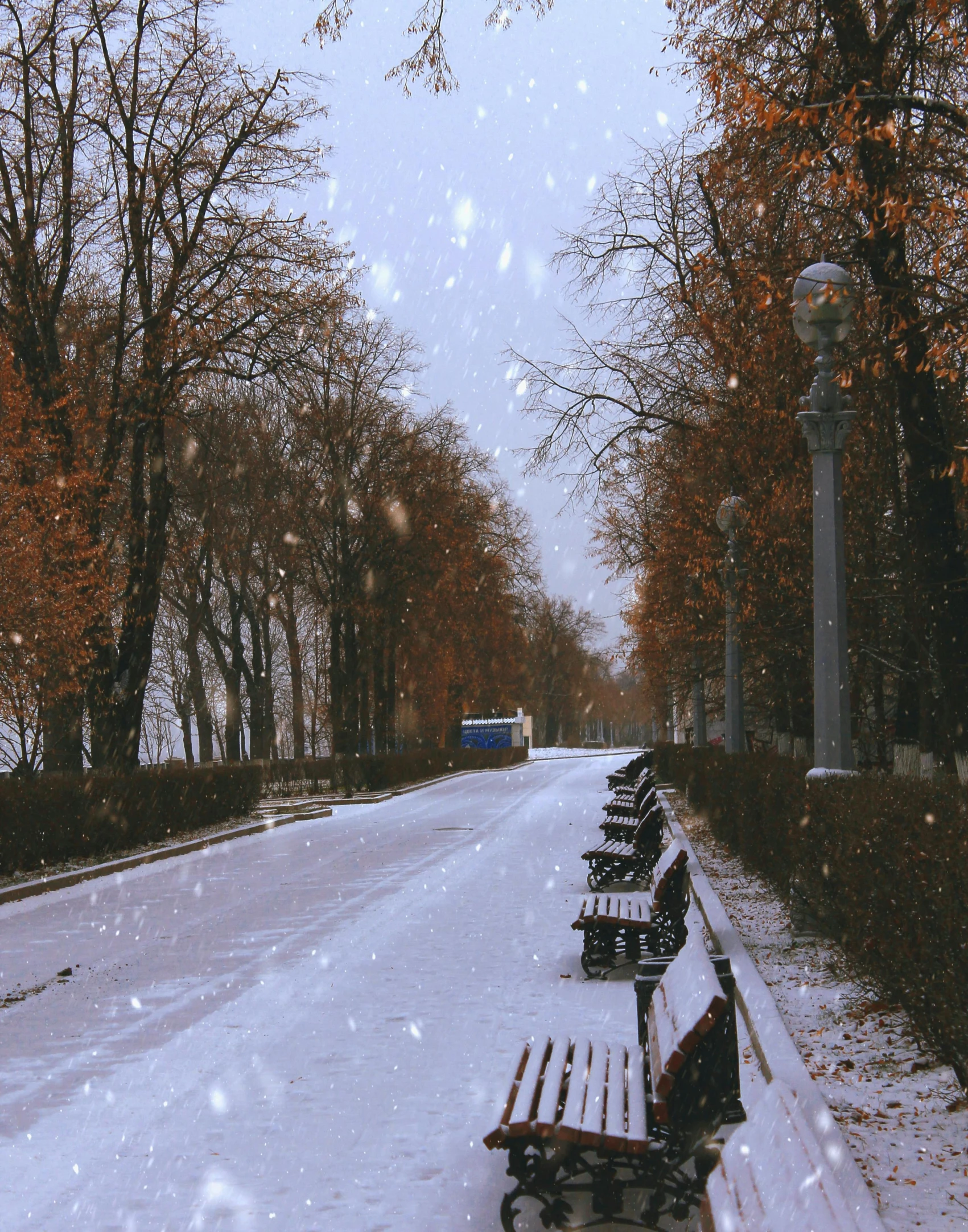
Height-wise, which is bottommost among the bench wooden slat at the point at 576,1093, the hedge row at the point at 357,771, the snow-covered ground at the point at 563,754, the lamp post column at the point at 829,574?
the snow-covered ground at the point at 563,754

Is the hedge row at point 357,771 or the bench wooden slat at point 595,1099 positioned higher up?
the bench wooden slat at point 595,1099

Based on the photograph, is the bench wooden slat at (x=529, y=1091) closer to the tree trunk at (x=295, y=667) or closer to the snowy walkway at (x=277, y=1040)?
the snowy walkway at (x=277, y=1040)

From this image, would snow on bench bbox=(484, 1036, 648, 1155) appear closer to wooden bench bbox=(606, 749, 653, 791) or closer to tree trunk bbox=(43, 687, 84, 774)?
tree trunk bbox=(43, 687, 84, 774)

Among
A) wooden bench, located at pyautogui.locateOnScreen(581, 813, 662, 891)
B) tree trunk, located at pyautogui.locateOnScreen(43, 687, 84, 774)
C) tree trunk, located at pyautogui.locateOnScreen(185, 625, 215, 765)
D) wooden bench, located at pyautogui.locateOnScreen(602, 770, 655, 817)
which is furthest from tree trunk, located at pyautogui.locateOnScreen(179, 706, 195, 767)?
wooden bench, located at pyautogui.locateOnScreen(581, 813, 662, 891)

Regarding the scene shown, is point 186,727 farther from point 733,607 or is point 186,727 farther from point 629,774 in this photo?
point 733,607

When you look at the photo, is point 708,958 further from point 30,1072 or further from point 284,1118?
point 30,1072

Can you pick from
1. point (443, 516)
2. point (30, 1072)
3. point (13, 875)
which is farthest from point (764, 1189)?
point (443, 516)

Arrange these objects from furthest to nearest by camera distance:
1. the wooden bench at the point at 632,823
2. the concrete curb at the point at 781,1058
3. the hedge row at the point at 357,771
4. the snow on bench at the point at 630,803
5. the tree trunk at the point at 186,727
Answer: the tree trunk at the point at 186,727, the hedge row at the point at 357,771, the snow on bench at the point at 630,803, the wooden bench at the point at 632,823, the concrete curb at the point at 781,1058

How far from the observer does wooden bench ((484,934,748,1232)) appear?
14.4ft

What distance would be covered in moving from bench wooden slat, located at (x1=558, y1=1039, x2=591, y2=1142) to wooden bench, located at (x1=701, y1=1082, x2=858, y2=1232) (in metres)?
0.79

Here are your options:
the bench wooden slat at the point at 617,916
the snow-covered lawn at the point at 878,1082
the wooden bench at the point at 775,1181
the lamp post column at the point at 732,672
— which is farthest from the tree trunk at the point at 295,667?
the wooden bench at the point at 775,1181

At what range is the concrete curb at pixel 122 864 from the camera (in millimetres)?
13891

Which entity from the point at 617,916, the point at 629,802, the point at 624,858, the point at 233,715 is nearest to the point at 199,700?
the point at 233,715

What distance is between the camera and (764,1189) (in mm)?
3010
